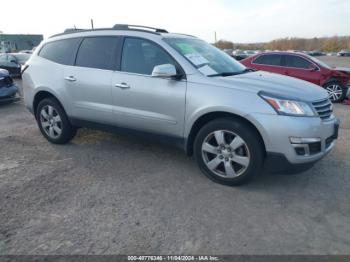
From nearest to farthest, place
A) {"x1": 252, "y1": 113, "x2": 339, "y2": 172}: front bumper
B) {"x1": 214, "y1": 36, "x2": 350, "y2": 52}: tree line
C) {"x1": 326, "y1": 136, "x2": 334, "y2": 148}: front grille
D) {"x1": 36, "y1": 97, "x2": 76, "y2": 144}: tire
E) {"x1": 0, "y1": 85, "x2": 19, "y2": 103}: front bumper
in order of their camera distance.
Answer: {"x1": 252, "y1": 113, "x2": 339, "y2": 172}: front bumper < {"x1": 326, "y1": 136, "x2": 334, "y2": 148}: front grille < {"x1": 36, "y1": 97, "x2": 76, "y2": 144}: tire < {"x1": 0, "y1": 85, "x2": 19, "y2": 103}: front bumper < {"x1": 214, "y1": 36, "x2": 350, "y2": 52}: tree line

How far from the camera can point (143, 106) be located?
13.3ft

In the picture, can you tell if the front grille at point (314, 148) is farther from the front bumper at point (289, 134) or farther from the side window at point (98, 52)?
the side window at point (98, 52)

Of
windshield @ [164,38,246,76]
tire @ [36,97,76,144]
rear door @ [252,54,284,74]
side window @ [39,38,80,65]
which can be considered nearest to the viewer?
windshield @ [164,38,246,76]

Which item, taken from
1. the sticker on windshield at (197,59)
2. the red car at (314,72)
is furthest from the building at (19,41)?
the sticker on windshield at (197,59)

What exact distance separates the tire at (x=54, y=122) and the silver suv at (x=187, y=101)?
2 centimetres

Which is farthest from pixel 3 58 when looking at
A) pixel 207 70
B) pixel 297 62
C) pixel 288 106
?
pixel 288 106

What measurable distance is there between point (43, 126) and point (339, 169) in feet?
15.0

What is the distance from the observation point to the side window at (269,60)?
981 centimetres

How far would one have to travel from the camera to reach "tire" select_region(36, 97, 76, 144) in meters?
5.01

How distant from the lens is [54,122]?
16.9 ft

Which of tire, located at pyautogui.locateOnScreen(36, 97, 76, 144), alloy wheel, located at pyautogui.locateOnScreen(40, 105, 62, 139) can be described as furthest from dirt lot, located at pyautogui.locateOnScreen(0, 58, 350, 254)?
alloy wheel, located at pyautogui.locateOnScreen(40, 105, 62, 139)

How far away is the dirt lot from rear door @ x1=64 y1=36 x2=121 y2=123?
666mm

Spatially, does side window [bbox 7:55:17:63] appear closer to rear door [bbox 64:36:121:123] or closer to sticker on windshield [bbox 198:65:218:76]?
rear door [bbox 64:36:121:123]

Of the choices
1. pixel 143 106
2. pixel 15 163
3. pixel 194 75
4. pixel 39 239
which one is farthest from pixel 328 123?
pixel 15 163
